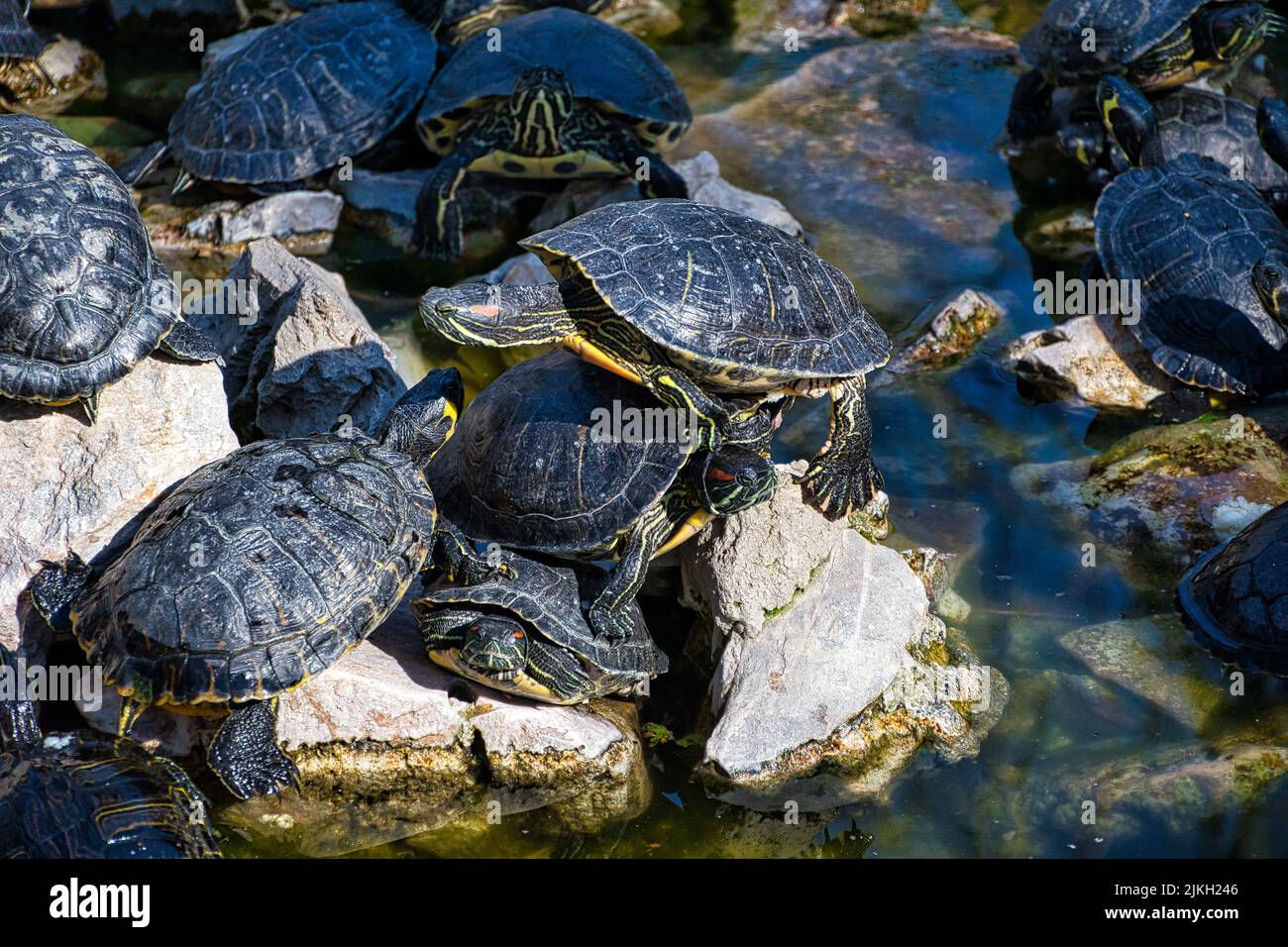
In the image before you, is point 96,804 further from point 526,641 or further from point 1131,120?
point 1131,120

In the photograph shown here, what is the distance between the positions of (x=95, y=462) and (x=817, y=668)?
3498 mm

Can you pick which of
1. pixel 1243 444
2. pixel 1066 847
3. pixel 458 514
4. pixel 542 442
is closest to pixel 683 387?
pixel 542 442

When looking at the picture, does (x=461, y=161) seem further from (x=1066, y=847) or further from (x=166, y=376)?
(x=1066, y=847)

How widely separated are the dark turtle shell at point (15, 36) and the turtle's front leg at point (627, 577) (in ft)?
26.7

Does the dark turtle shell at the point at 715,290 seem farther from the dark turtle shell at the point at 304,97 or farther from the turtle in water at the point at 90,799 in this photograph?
the dark turtle shell at the point at 304,97

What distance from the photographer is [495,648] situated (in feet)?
16.5

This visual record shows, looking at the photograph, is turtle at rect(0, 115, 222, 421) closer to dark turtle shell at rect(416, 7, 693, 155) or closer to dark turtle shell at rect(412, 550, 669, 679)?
dark turtle shell at rect(412, 550, 669, 679)

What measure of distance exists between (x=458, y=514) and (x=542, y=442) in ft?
1.98

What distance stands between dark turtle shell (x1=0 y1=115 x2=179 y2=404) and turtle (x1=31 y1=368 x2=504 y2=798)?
753 mm

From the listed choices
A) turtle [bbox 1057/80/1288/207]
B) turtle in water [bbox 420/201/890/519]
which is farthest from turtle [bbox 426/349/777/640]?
turtle [bbox 1057/80/1288/207]

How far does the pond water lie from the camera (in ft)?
16.8

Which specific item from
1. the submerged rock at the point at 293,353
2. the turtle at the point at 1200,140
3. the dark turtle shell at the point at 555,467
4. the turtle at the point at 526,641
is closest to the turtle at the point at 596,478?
the dark turtle shell at the point at 555,467

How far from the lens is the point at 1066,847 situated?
502 cm

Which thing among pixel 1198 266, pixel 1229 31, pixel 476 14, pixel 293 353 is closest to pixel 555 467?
pixel 293 353
